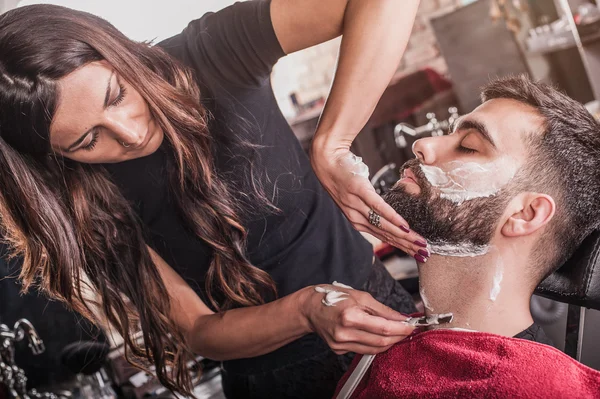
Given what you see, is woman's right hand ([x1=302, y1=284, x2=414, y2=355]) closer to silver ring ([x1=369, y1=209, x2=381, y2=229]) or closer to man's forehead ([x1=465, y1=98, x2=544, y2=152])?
silver ring ([x1=369, y1=209, x2=381, y2=229])

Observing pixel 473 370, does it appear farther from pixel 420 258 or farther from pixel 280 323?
pixel 280 323

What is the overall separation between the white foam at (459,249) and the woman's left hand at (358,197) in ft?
0.11

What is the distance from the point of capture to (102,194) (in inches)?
55.9

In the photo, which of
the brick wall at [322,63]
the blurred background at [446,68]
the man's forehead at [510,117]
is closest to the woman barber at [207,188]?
the man's forehead at [510,117]

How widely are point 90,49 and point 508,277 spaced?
38.9 inches

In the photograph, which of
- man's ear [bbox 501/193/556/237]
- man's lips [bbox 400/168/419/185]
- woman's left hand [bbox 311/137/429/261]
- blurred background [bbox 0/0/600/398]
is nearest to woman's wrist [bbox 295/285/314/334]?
woman's left hand [bbox 311/137/429/261]

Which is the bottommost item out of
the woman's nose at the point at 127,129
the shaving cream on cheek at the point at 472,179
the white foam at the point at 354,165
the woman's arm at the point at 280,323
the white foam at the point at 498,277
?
the white foam at the point at 498,277

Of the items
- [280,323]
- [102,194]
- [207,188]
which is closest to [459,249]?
[280,323]

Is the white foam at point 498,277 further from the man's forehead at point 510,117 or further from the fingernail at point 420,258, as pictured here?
the man's forehead at point 510,117

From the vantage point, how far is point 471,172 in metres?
1.17

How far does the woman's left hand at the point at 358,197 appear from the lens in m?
1.07

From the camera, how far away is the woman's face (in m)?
1.13

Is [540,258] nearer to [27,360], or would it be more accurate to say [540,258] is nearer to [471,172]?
[471,172]

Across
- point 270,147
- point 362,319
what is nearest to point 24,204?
point 270,147
